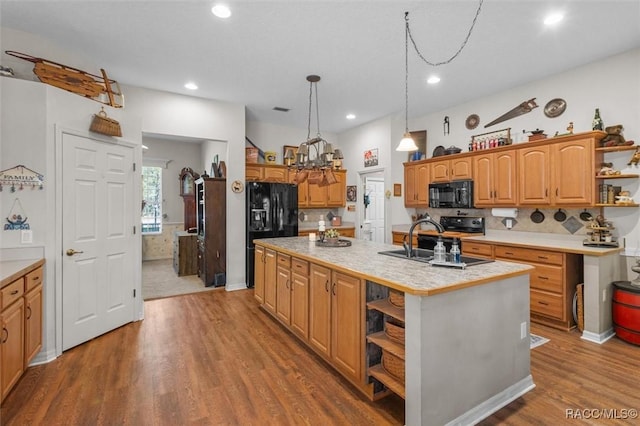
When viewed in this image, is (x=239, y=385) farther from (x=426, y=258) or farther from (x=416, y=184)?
(x=416, y=184)

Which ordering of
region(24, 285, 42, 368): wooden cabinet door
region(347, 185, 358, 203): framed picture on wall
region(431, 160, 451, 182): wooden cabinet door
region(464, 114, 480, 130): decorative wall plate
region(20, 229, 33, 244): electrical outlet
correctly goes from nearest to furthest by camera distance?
region(24, 285, 42, 368): wooden cabinet door, region(20, 229, 33, 244): electrical outlet, region(464, 114, 480, 130): decorative wall plate, region(431, 160, 451, 182): wooden cabinet door, region(347, 185, 358, 203): framed picture on wall

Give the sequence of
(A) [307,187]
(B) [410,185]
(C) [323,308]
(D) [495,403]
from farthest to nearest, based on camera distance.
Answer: (A) [307,187], (B) [410,185], (C) [323,308], (D) [495,403]

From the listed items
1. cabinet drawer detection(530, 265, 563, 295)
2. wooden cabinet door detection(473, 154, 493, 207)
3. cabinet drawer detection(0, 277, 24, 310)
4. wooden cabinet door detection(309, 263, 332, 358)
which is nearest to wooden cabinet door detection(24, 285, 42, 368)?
cabinet drawer detection(0, 277, 24, 310)

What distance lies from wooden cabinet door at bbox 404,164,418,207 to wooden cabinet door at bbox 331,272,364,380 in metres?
3.55

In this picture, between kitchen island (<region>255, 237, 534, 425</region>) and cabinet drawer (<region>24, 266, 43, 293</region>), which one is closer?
kitchen island (<region>255, 237, 534, 425</region>)

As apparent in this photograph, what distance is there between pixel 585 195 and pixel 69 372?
211 inches

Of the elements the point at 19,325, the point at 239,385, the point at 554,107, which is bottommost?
the point at 239,385

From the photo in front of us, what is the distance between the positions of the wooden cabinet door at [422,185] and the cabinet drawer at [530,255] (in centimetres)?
164

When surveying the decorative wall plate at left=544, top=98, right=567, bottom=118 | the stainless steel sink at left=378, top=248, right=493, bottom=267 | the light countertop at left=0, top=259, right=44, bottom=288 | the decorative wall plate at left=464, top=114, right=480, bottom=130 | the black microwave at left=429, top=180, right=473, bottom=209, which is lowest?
the light countertop at left=0, top=259, right=44, bottom=288

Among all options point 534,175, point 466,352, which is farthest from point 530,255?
point 466,352

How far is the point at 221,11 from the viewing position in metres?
2.63

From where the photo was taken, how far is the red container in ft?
9.57

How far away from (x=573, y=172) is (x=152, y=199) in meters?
8.28

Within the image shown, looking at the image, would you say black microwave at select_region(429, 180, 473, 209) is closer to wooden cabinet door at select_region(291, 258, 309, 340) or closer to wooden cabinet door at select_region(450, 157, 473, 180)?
wooden cabinet door at select_region(450, 157, 473, 180)
